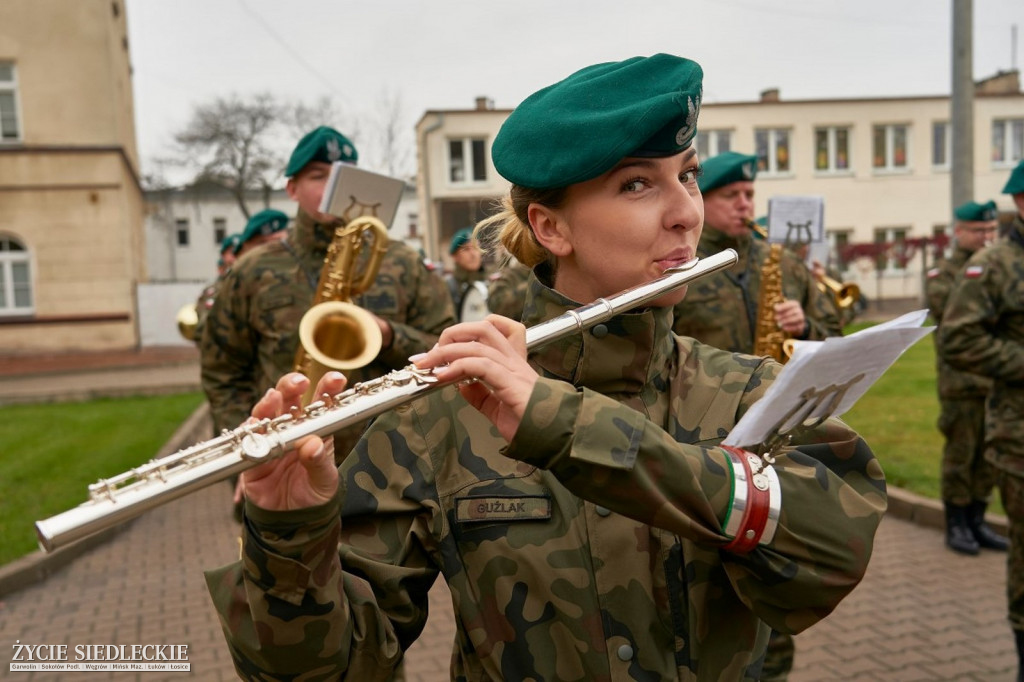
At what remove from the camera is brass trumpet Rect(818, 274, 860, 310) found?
6.57 m

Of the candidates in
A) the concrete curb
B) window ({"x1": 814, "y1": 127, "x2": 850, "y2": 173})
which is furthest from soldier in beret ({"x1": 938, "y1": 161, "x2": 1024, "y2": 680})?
window ({"x1": 814, "y1": 127, "x2": 850, "y2": 173})

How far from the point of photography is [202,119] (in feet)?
113

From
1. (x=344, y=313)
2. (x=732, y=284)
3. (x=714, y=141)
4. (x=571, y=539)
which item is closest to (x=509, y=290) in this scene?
(x=732, y=284)

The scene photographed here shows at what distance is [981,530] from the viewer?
21.7ft

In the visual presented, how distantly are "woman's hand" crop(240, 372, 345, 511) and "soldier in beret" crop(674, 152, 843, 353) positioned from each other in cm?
347

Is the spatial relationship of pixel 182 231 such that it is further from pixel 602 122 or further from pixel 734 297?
pixel 602 122

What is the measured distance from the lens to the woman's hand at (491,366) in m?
1.45

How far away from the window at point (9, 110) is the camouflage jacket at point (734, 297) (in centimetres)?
2468

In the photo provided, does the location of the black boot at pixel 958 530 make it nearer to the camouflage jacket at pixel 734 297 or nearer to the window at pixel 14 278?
the camouflage jacket at pixel 734 297

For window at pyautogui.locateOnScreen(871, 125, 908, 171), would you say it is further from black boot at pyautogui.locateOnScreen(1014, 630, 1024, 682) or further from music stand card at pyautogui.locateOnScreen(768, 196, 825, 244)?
black boot at pyautogui.locateOnScreen(1014, 630, 1024, 682)

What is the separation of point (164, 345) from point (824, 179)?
88.0ft

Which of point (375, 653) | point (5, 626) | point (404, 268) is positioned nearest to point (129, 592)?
point (5, 626)

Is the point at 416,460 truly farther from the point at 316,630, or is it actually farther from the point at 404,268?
the point at 404,268

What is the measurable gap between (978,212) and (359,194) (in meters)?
6.39
